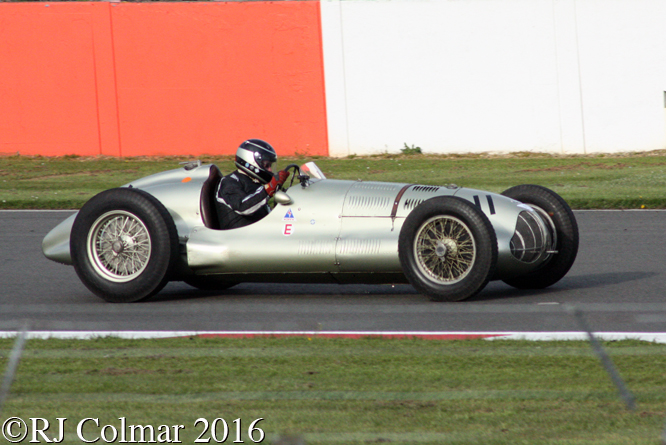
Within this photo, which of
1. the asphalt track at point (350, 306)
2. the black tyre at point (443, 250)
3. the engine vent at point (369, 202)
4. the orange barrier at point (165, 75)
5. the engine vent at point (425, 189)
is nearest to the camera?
the asphalt track at point (350, 306)

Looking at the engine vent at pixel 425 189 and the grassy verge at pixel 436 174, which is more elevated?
the grassy verge at pixel 436 174

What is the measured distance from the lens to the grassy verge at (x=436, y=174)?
1457 centimetres

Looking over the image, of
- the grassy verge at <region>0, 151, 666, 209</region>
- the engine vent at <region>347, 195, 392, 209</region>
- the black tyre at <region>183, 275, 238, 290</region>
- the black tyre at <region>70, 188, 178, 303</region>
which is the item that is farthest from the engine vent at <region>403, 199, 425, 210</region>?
the grassy verge at <region>0, 151, 666, 209</region>

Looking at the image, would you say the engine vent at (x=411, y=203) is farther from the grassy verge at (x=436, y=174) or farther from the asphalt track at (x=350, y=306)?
the grassy verge at (x=436, y=174)

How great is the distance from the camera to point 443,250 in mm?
6746

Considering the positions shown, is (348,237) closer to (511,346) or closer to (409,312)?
(409,312)

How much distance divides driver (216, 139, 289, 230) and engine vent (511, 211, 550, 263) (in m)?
1.93

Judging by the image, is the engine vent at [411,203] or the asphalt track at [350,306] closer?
the asphalt track at [350,306]

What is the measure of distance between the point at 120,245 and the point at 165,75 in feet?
47.6

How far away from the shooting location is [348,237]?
6.98 metres

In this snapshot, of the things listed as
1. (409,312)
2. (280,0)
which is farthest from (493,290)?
(280,0)

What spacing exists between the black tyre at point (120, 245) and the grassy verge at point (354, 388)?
1.42 metres

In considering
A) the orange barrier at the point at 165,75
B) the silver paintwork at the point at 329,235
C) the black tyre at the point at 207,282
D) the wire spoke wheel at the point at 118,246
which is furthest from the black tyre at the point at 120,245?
the orange barrier at the point at 165,75

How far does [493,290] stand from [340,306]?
140 centimetres
